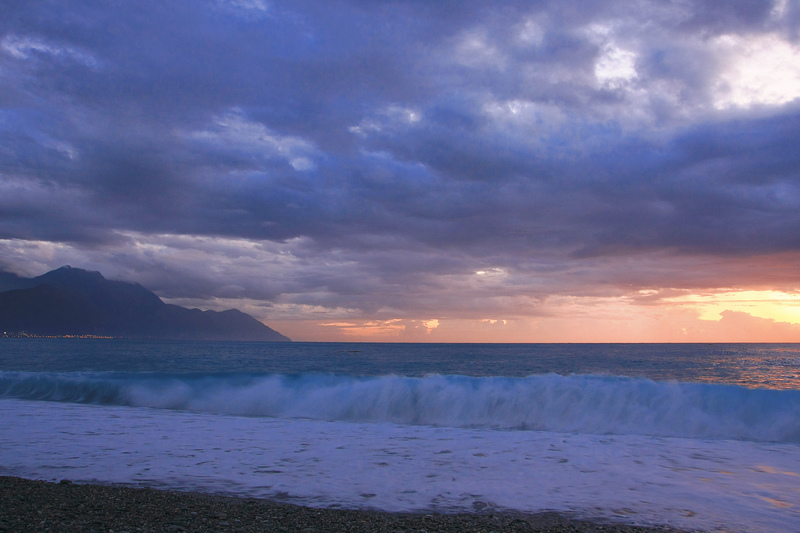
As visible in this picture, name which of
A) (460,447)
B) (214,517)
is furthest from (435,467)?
(214,517)

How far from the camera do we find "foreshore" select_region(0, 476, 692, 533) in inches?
193

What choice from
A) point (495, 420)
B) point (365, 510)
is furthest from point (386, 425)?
point (365, 510)

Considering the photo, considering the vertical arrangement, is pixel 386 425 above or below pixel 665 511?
below

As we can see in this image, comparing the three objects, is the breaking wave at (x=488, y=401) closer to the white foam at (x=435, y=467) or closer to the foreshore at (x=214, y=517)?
the white foam at (x=435, y=467)

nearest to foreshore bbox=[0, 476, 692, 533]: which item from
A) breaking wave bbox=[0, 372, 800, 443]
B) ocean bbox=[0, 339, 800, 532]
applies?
ocean bbox=[0, 339, 800, 532]

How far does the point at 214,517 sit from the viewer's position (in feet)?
17.2

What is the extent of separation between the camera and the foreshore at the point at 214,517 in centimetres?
489

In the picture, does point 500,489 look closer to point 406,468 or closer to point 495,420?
point 406,468

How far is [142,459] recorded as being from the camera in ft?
27.0

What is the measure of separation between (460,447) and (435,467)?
202 centimetres

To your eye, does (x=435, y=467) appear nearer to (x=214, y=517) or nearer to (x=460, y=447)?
(x=460, y=447)

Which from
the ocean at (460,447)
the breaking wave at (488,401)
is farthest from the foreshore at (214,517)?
the breaking wave at (488,401)

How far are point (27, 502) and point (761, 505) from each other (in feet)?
31.8

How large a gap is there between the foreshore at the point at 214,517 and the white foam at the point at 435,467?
1.47 feet
